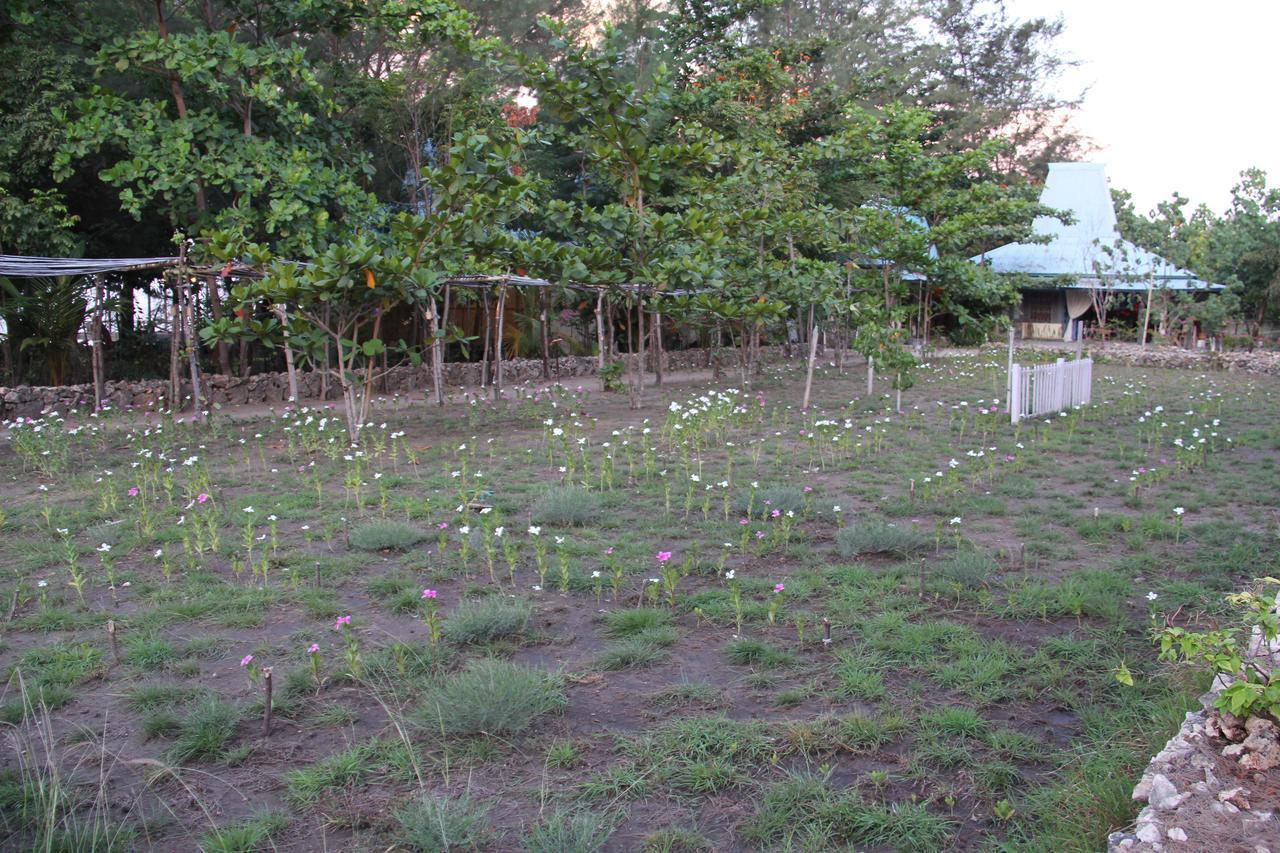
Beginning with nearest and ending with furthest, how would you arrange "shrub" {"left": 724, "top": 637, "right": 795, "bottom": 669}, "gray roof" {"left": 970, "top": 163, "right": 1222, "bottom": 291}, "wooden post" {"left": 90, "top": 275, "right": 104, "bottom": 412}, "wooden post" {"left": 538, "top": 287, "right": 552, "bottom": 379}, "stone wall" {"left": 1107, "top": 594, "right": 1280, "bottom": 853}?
"stone wall" {"left": 1107, "top": 594, "right": 1280, "bottom": 853}
"shrub" {"left": 724, "top": 637, "right": 795, "bottom": 669}
"wooden post" {"left": 90, "top": 275, "right": 104, "bottom": 412}
"wooden post" {"left": 538, "top": 287, "right": 552, "bottom": 379}
"gray roof" {"left": 970, "top": 163, "right": 1222, "bottom": 291}

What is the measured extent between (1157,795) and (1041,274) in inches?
1189

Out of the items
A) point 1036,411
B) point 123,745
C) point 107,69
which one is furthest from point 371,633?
point 107,69

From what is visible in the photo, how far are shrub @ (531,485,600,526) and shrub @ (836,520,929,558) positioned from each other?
163cm

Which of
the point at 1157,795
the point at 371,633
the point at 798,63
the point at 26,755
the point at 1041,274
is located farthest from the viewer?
the point at 1041,274

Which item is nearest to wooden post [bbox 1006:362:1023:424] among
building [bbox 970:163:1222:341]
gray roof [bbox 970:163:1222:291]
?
gray roof [bbox 970:163:1222:291]

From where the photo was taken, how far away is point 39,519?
6.41 m

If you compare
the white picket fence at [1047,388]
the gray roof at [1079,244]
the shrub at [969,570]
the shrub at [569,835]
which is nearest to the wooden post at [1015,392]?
the white picket fence at [1047,388]

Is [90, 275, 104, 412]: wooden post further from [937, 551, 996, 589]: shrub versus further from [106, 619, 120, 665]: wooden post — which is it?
[937, 551, 996, 589]: shrub

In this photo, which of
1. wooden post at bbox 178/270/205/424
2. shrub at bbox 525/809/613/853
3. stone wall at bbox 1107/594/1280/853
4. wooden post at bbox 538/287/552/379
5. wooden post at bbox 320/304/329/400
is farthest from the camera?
wooden post at bbox 538/287/552/379

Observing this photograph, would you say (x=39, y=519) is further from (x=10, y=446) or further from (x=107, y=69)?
(x=107, y=69)

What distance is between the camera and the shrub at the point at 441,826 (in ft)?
8.84

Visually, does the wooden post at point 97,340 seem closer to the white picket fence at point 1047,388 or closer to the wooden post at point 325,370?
the wooden post at point 325,370

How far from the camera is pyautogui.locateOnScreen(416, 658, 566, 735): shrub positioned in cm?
332

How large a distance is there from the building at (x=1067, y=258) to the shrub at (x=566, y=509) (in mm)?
24516
